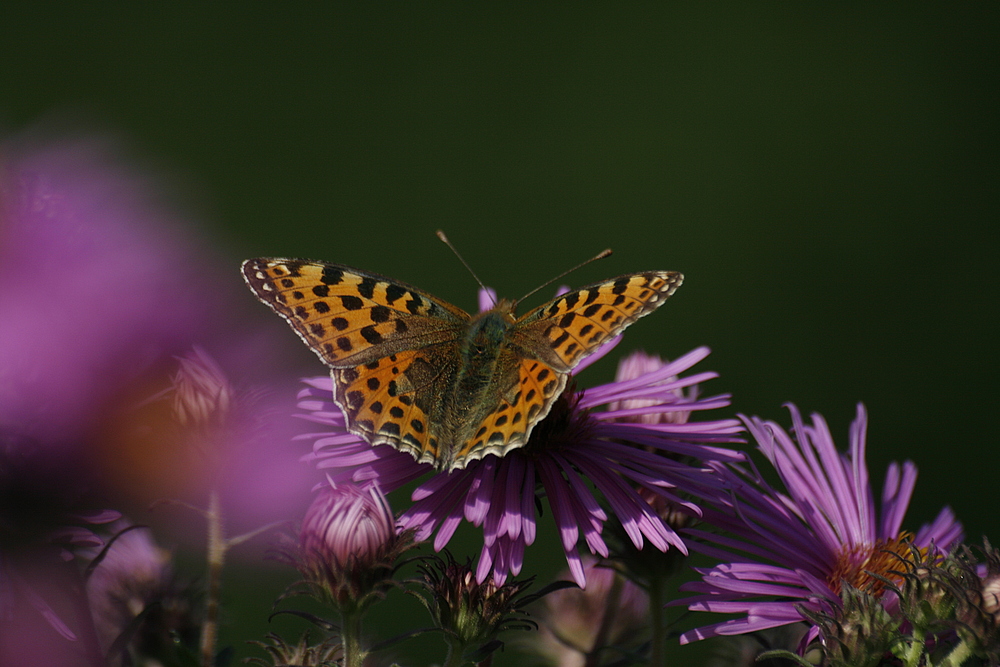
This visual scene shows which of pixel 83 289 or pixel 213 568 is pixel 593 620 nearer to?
pixel 213 568

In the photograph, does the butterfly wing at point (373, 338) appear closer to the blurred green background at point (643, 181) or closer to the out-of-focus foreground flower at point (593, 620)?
the out-of-focus foreground flower at point (593, 620)

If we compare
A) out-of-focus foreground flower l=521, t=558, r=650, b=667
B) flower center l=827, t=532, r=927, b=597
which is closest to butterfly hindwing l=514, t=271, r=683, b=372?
out-of-focus foreground flower l=521, t=558, r=650, b=667

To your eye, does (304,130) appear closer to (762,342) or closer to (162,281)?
(762,342)

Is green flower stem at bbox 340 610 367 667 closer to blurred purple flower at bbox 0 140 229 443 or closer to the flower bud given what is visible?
the flower bud

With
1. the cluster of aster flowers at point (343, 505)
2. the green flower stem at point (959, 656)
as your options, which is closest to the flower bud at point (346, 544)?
the cluster of aster flowers at point (343, 505)

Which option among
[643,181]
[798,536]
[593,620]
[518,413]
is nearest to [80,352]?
[518,413]

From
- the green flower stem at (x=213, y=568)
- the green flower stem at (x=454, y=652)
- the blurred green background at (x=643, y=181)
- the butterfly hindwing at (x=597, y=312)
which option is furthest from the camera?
the blurred green background at (x=643, y=181)
